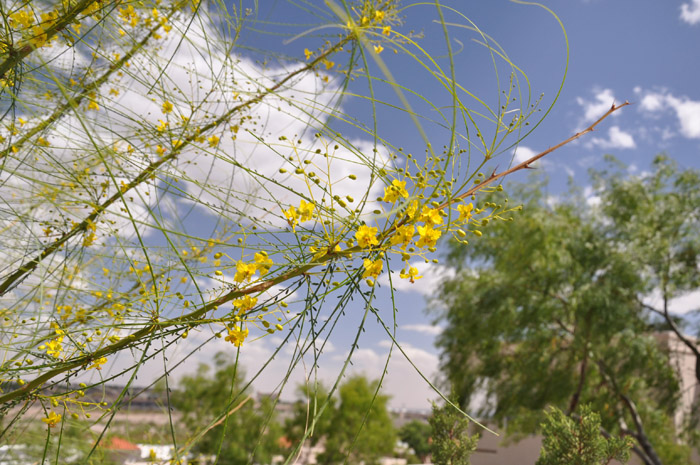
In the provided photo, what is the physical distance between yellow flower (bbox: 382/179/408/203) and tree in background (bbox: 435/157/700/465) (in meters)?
5.00

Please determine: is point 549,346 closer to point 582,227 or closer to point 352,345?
point 582,227

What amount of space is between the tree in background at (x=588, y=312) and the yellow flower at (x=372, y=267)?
16.5ft

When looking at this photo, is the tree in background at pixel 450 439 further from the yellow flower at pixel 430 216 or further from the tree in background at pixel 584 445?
the yellow flower at pixel 430 216

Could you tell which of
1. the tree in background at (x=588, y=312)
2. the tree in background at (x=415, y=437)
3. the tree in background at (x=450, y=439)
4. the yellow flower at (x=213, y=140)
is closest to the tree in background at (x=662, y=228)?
the tree in background at (x=588, y=312)

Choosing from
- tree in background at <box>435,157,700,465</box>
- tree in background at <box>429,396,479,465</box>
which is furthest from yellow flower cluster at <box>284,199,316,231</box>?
tree in background at <box>435,157,700,465</box>

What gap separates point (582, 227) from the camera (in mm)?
6156

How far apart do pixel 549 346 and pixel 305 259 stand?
578 centimetres

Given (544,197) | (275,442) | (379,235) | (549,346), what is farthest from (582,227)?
(275,442)

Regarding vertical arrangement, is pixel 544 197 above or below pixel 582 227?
above

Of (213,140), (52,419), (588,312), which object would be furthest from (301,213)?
(588,312)

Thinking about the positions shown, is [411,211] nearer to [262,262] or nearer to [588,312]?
[262,262]

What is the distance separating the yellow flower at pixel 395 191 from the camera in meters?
0.66

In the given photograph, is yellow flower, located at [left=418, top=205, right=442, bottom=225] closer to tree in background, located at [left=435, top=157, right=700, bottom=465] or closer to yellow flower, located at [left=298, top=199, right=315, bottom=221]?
yellow flower, located at [left=298, top=199, right=315, bottom=221]

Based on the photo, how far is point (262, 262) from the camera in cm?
65
